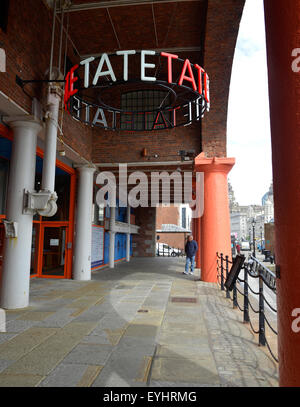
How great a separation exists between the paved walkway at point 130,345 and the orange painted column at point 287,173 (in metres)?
1.26

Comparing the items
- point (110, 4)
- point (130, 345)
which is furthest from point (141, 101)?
point (130, 345)

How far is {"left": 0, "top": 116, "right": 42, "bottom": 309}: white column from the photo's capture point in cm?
645

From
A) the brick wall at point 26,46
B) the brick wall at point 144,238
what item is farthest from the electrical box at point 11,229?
the brick wall at point 144,238

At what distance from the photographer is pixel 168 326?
5.18 meters

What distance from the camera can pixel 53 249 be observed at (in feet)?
41.2

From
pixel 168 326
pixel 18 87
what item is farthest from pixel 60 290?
pixel 18 87

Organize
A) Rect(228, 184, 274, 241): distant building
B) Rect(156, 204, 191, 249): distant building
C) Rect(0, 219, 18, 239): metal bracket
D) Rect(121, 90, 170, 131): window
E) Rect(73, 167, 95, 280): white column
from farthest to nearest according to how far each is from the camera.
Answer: Rect(228, 184, 274, 241): distant building, Rect(156, 204, 191, 249): distant building, Rect(121, 90, 170, 131): window, Rect(73, 167, 95, 280): white column, Rect(0, 219, 18, 239): metal bracket

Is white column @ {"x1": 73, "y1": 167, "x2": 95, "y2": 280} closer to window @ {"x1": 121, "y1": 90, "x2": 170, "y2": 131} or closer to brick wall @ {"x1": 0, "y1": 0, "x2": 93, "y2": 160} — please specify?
window @ {"x1": 121, "y1": 90, "x2": 170, "y2": 131}

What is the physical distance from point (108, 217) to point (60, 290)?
24.4 feet

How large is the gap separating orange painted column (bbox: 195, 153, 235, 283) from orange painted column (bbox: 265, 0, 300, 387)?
850 centimetres

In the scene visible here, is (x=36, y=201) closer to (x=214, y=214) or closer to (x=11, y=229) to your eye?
(x=11, y=229)

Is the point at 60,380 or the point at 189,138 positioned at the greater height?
the point at 189,138

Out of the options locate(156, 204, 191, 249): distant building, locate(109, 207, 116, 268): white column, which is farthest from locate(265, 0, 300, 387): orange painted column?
locate(156, 204, 191, 249): distant building

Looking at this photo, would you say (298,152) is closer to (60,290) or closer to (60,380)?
(60,380)
